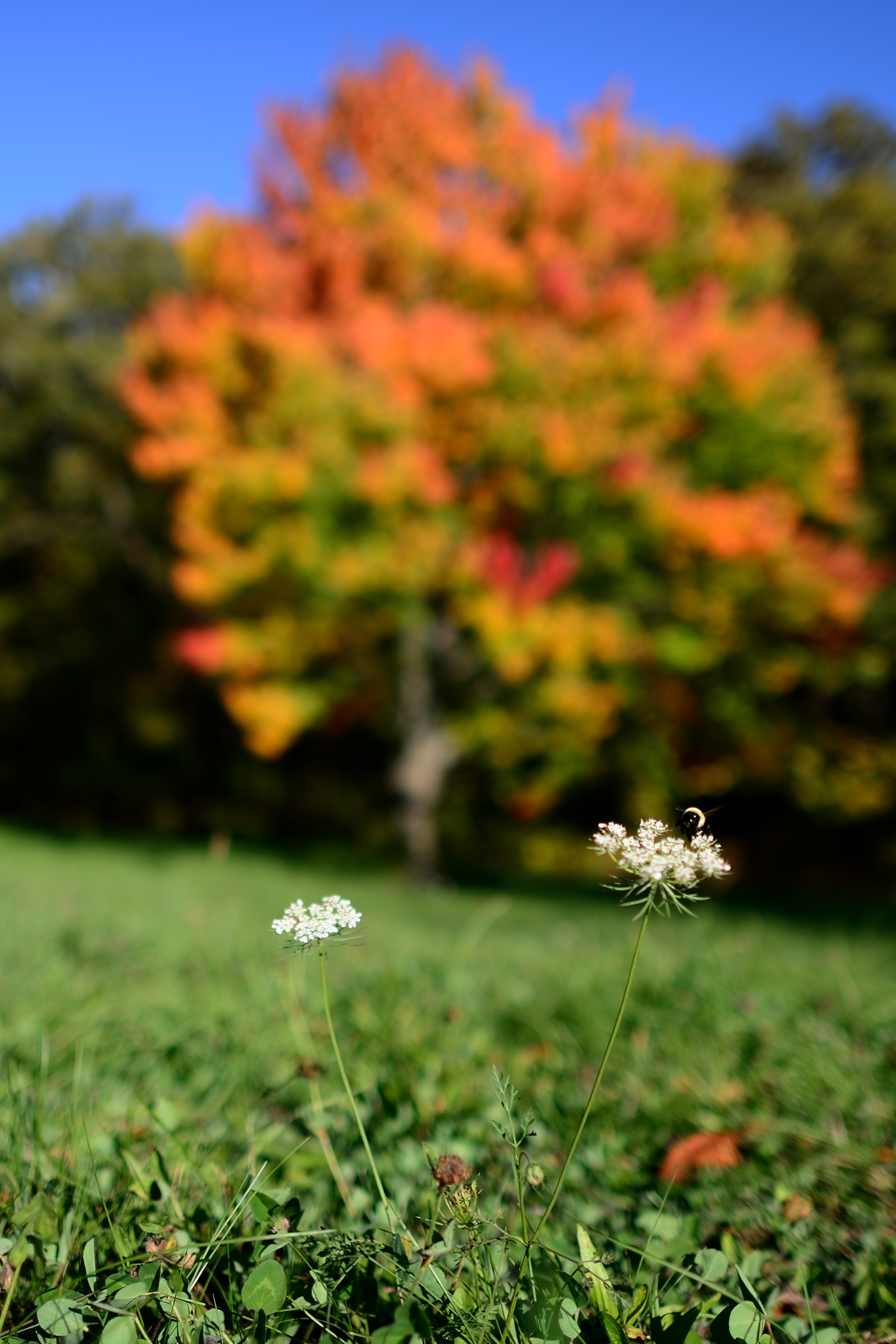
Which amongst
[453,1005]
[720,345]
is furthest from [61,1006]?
[720,345]

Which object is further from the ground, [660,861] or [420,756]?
[660,861]

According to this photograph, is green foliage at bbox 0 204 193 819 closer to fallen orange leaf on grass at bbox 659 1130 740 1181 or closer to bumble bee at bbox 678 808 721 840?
fallen orange leaf on grass at bbox 659 1130 740 1181

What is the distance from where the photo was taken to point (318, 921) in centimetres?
97

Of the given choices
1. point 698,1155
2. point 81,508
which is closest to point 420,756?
point 81,508

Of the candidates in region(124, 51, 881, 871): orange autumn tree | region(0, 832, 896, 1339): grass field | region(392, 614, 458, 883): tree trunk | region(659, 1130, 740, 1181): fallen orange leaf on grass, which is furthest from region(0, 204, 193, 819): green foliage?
region(659, 1130, 740, 1181): fallen orange leaf on grass

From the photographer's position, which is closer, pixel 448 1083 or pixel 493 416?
pixel 448 1083

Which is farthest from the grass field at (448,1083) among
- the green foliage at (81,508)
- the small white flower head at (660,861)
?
the green foliage at (81,508)

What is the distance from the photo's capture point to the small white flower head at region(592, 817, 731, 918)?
896 millimetres

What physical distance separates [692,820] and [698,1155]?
104cm

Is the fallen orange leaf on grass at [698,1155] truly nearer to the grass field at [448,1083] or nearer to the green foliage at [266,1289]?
the grass field at [448,1083]

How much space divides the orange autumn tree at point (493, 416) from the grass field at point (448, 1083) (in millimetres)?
5483

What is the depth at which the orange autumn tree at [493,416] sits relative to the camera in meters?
8.06

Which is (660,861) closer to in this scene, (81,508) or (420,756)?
(420,756)

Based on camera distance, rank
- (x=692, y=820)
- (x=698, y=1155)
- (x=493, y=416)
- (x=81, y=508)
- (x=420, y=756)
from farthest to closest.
→ (x=81, y=508), (x=420, y=756), (x=493, y=416), (x=698, y=1155), (x=692, y=820)
